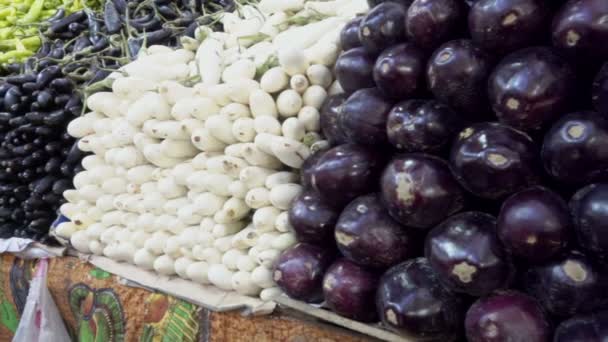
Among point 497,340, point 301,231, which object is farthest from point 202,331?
point 497,340

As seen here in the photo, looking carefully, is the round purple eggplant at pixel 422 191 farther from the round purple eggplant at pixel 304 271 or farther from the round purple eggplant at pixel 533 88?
the round purple eggplant at pixel 304 271

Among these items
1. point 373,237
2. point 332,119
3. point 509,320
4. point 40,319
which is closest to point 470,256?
point 509,320

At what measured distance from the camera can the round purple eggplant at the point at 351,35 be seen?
4.88 ft

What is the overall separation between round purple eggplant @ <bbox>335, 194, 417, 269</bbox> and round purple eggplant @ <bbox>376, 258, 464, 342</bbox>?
0.04 metres

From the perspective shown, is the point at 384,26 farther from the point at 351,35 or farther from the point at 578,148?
the point at 578,148

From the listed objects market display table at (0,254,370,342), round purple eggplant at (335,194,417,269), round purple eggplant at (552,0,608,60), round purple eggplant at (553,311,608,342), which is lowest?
market display table at (0,254,370,342)

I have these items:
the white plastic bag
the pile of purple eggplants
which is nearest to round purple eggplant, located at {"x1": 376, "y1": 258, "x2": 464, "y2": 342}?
the pile of purple eggplants

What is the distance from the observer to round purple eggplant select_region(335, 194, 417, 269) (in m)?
1.23

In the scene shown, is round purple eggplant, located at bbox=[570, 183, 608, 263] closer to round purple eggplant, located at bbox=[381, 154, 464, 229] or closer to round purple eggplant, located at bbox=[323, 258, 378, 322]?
round purple eggplant, located at bbox=[381, 154, 464, 229]

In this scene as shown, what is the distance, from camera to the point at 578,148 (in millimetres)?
951

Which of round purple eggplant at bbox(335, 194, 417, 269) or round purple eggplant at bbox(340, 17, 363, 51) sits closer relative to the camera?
round purple eggplant at bbox(335, 194, 417, 269)

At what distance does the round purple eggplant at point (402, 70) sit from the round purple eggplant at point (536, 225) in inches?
12.8

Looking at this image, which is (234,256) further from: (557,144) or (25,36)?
(25,36)

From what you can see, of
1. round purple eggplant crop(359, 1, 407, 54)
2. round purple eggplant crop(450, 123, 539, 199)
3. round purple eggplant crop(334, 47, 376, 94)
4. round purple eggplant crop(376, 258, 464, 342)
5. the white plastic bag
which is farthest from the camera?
the white plastic bag
